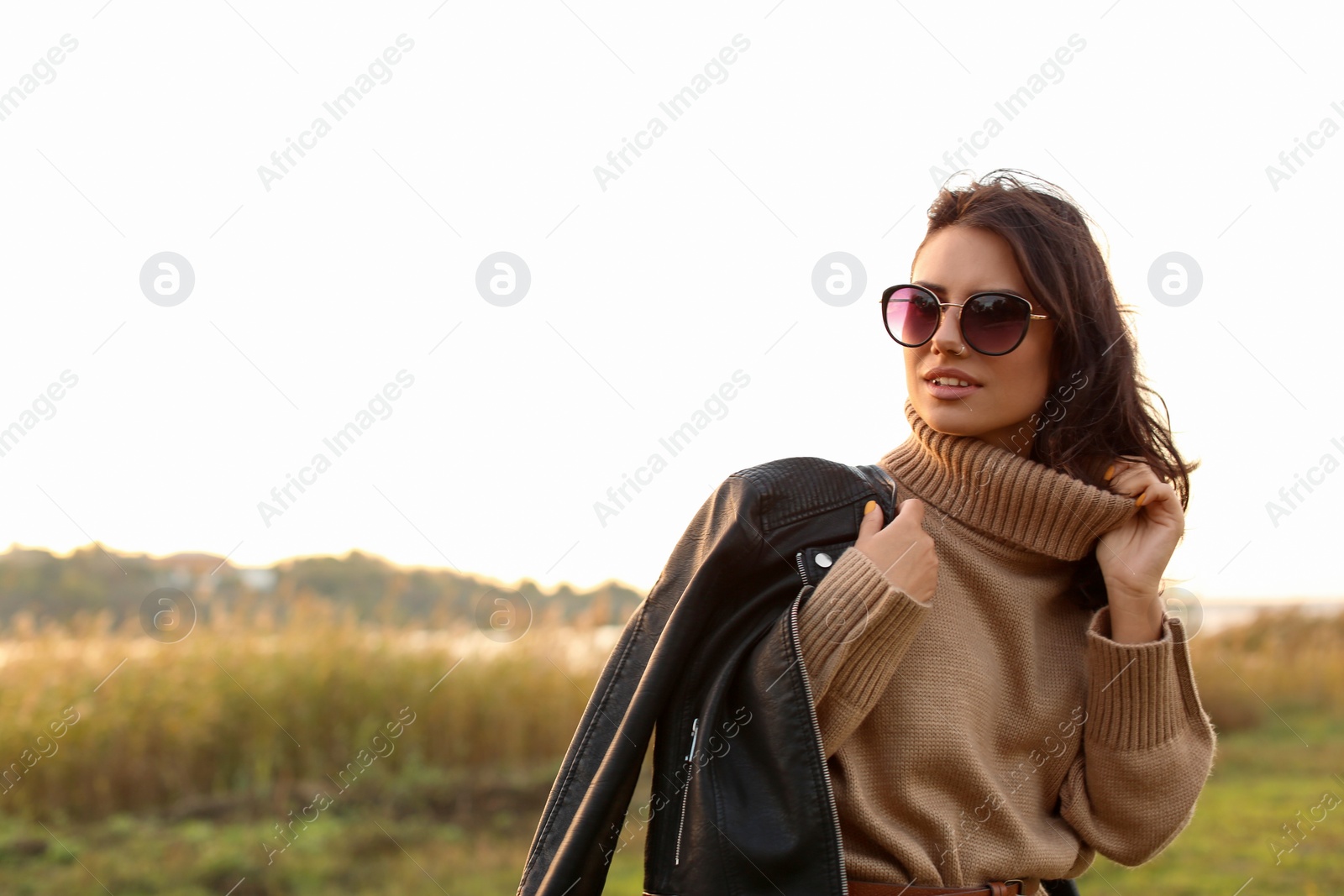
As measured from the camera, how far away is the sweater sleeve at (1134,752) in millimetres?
1961

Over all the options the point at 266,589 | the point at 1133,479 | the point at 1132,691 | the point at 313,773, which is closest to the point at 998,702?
the point at 1132,691

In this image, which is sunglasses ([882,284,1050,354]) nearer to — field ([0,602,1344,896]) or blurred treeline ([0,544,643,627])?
field ([0,602,1344,896])

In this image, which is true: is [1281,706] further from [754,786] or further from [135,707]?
[754,786]

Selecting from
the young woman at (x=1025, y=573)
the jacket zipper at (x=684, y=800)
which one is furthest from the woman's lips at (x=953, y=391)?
the jacket zipper at (x=684, y=800)

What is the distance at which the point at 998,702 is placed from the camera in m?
1.96

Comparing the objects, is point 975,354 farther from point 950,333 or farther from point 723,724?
point 723,724

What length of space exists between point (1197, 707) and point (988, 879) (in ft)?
1.79

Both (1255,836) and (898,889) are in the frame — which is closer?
(898,889)

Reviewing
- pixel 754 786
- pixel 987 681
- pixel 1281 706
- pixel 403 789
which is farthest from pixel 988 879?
pixel 1281 706

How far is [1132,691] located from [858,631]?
0.61 meters

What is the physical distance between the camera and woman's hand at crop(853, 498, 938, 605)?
5.75ft

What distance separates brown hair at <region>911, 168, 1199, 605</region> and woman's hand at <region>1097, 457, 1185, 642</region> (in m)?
0.08

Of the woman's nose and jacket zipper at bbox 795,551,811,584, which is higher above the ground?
the woman's nose

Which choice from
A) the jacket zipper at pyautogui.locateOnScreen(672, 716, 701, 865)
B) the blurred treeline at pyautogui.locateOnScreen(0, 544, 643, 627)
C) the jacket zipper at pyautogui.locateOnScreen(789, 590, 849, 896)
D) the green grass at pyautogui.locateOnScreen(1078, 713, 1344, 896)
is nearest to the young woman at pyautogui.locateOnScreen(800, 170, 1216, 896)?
the jacket zipper at pyautogui.locateOnScreen(789, 590, 849, 896)
